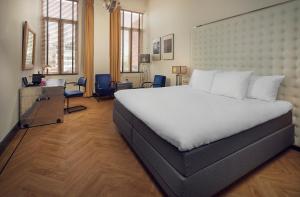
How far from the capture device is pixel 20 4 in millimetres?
3480

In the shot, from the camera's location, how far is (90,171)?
213 centimetres

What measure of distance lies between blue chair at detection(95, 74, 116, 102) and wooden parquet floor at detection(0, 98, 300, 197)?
2877 mm

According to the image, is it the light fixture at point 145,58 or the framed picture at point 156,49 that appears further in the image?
the light fixture at point 145,58

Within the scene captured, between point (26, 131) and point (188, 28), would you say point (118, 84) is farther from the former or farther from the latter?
point (26, 131)

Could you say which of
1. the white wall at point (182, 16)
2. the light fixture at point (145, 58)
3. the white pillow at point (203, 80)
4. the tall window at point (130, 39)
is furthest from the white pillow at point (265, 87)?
the tall window at point (130, 39)

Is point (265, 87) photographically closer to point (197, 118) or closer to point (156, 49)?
point (197, 118)

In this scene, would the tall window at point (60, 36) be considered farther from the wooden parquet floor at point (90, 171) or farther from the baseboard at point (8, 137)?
the wooden parquet floor at point (90, 171)

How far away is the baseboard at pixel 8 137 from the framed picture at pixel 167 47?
4.23 m

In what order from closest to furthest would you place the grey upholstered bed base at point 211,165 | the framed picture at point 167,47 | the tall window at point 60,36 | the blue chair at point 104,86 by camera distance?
the grey upholstered bed base at point 211,165 < the framed picture at point 167,47 < the tall window at point 60,36 < the blue chair at point 104,86

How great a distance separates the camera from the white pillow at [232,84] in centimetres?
292

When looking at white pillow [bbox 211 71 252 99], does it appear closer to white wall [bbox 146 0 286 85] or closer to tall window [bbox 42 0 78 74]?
white wall [bbox 146 0 286 85]

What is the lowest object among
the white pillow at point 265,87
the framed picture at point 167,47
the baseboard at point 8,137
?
the baseboard at point 8,137

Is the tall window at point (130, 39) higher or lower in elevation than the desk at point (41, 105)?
higher

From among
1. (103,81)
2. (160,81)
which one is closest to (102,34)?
(103,81)
